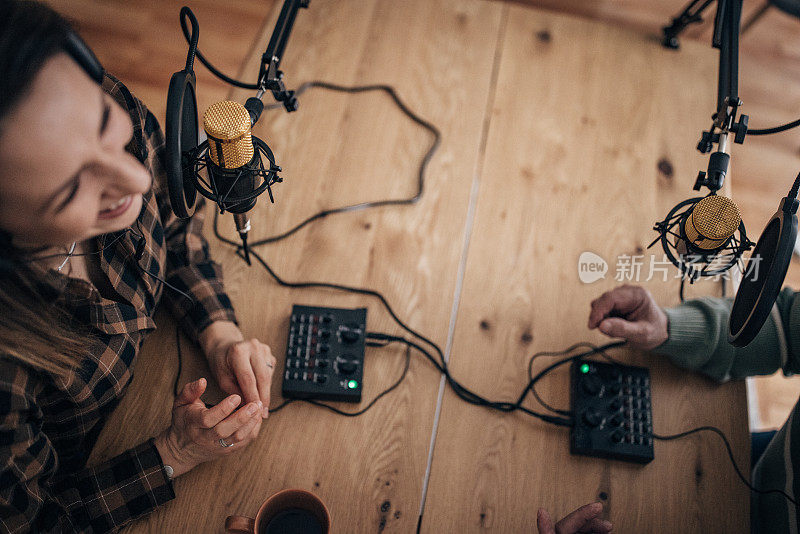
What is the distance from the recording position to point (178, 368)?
2.92ft

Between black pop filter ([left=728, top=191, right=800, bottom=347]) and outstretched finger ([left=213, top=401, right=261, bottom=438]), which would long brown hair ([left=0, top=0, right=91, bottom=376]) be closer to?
outstretched finger ([left=213, top=401, right=261, bottom=438])

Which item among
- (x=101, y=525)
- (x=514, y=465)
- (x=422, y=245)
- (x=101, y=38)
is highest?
(x=101, y=38)

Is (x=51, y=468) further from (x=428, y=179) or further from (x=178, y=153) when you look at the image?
(x=428, y=179)

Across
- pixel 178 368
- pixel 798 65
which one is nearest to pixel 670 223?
pixel 178 368

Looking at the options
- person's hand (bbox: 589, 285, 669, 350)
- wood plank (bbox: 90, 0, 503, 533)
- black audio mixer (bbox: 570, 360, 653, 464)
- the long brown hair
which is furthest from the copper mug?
person's hand (bbox: 589, 285, 669, 350)

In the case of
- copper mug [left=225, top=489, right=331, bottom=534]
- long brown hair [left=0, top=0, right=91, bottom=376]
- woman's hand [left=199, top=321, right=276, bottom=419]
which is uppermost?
long brown hair [left=0, top=0, right=91, bottom=376]

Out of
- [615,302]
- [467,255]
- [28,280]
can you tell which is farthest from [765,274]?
[28,280]

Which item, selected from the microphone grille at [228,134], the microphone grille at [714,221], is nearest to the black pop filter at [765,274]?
the microphone grille at [714,221]

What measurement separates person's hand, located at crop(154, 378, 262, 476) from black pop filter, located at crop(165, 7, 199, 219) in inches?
10.6

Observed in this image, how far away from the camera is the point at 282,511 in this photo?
2.35ft

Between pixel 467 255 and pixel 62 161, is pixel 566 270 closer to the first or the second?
pixel 467 255

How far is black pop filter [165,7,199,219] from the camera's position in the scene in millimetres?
579

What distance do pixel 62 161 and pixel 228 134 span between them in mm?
158

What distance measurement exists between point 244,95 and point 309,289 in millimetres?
444
